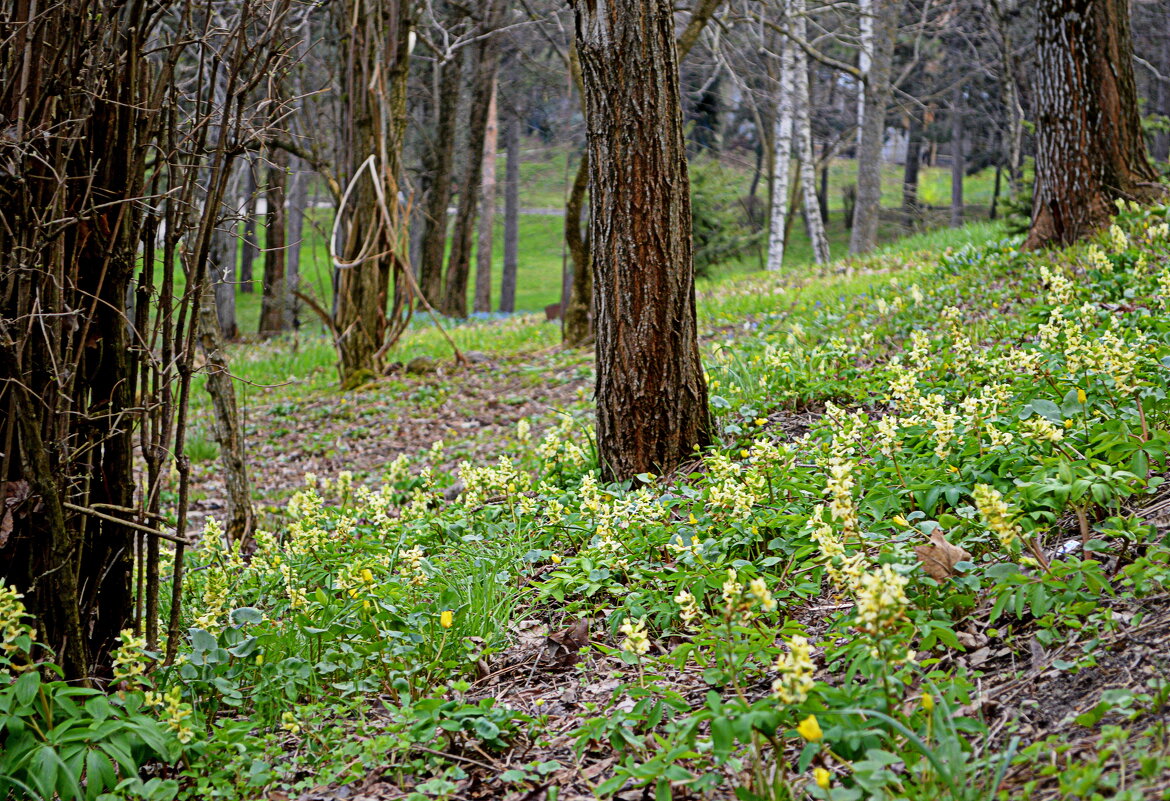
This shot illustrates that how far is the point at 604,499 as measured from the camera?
13.2 ft

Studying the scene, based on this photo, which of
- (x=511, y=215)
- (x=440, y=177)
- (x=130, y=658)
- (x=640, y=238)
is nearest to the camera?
(x=130, y=658)

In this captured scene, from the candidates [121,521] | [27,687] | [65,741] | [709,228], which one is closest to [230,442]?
[121,521]

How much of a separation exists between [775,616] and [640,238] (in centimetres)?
209

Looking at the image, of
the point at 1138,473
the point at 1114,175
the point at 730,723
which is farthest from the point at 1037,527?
the point at 1114,175

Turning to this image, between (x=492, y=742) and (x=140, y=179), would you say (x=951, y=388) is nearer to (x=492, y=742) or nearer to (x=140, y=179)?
(x=492, y=742)

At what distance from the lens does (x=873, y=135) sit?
16.7m

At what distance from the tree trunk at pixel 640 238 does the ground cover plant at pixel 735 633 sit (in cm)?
32

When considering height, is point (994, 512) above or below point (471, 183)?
below

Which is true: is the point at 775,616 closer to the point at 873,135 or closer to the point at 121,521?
the point at 121,521

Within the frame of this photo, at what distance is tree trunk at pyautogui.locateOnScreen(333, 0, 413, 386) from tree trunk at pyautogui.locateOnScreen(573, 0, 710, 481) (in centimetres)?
418

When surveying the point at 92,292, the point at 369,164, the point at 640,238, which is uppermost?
the point at 369,164

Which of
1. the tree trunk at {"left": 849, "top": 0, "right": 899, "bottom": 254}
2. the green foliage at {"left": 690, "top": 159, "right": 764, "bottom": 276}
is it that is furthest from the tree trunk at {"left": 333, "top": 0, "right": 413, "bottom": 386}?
the tree trunk at {"left": 849, "top": 0, "right": 899, "bottom": 254}

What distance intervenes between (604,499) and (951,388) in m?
1.65

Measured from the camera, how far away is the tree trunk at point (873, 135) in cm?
1628
